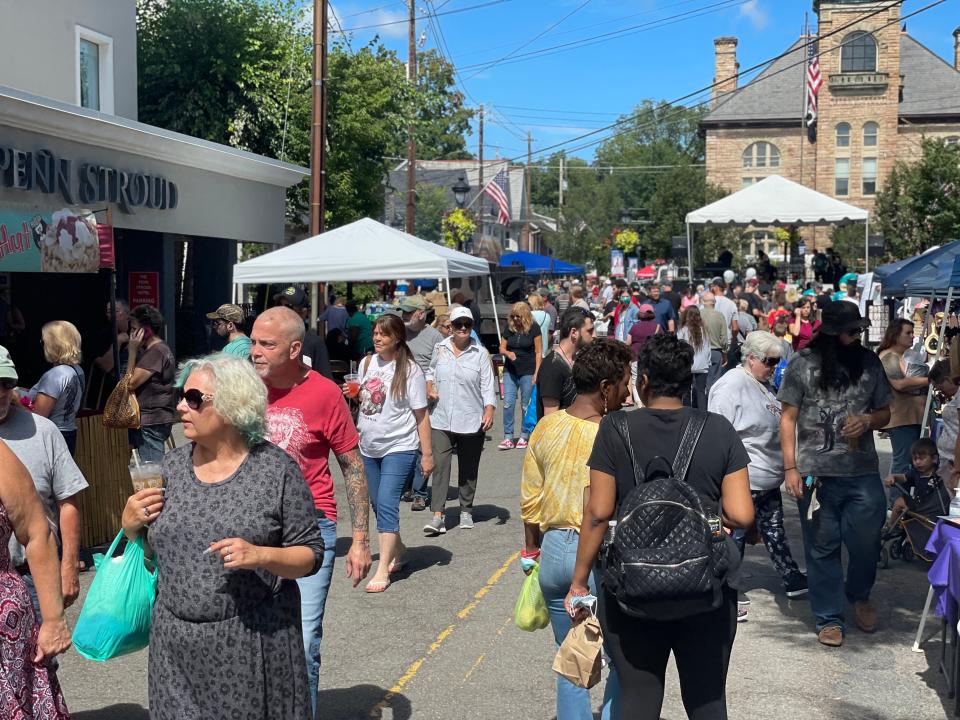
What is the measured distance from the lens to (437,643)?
640cm

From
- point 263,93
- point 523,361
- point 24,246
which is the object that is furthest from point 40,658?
point 263,93

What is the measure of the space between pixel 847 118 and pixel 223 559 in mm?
71363

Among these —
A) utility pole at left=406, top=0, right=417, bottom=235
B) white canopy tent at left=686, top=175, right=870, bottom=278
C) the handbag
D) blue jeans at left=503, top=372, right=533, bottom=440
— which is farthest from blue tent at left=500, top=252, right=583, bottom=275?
the handbag

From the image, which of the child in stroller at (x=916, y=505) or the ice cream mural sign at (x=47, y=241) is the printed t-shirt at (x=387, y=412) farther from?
the child in stroller at (x=916, y=505)

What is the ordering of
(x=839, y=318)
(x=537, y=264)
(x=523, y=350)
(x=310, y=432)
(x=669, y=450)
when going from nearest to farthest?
(x=669, y=450)
(x=310, y=432)
(x=839, y=318)
(x=523, y=350)
(x=537, y=264)

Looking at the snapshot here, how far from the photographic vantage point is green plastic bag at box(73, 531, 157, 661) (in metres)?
3.63

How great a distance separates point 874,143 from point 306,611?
70.5 meters

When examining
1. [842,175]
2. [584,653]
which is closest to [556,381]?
[584,653]

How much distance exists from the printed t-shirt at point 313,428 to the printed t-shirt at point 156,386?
4651mm

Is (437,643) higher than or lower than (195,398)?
lower

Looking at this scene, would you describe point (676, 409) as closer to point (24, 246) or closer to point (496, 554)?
point (496, 554)

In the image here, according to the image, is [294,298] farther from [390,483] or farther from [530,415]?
[390,483]

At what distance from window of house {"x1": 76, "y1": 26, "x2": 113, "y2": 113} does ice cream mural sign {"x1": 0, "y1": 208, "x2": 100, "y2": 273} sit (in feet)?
34.9

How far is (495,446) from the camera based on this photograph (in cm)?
Result: 1446
